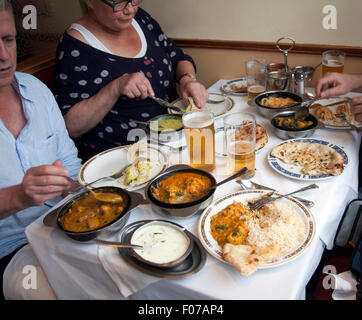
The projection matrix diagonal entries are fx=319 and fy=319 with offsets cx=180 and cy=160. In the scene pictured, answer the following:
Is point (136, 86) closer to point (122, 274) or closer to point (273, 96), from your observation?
point (273, 96)

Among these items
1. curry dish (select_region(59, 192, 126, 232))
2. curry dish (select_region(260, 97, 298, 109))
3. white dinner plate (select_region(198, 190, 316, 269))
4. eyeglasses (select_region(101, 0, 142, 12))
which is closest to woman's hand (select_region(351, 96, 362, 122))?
curry dish (select_region(260, 97, 298, 109))

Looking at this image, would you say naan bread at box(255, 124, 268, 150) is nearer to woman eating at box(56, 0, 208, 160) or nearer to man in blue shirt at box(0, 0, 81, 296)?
woman eating at box(56, 0, 208, 160)

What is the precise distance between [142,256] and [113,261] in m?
0.12

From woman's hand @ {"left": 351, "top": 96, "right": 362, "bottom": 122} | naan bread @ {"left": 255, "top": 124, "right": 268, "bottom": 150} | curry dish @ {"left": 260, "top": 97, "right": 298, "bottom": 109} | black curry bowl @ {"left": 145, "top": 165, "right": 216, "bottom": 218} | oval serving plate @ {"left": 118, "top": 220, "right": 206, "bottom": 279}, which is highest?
woman's hand @ {"left": 351, "top": 96, "right": 362, "bottom": 122}

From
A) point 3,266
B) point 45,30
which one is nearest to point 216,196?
point 3,266

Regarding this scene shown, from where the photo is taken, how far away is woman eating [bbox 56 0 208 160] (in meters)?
1.92

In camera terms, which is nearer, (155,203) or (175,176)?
(155,203)

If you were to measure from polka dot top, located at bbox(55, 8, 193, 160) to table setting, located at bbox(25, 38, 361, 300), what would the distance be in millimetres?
607

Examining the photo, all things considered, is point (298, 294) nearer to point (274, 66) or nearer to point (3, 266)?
point (3, 266)

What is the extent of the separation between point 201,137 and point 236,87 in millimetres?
1014

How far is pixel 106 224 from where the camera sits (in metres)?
1.03

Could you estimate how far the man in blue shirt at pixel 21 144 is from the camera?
47.3 inches

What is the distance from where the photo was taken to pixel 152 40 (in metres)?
2.36
